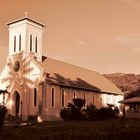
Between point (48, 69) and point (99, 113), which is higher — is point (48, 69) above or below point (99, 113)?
above

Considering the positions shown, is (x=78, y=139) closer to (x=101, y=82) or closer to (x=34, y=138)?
(x=34, y=138)

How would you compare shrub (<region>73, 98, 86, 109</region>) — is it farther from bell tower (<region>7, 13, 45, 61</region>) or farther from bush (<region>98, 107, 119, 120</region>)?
bell tower (<region>7, 13, 45, 61</region>)

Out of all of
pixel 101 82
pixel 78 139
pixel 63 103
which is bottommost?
pixel 78 139

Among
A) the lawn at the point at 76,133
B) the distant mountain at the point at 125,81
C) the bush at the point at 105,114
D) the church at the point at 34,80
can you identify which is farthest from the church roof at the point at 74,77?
the lawn at the point at 76,133

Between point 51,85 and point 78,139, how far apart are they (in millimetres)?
31688

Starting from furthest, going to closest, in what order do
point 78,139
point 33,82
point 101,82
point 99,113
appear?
point 101,82, point 33,82, point 99,113, point 78,139

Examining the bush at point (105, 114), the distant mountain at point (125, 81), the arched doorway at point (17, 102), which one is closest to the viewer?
the bush at point (105, 114)

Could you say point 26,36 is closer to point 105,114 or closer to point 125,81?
point 105,114

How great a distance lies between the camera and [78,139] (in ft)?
59.9

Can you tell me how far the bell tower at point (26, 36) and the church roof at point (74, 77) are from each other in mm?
2963

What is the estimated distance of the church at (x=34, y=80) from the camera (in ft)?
162

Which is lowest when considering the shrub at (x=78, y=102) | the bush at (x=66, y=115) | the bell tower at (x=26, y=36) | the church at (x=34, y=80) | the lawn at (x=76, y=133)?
the lawn at (x=76, y=133)

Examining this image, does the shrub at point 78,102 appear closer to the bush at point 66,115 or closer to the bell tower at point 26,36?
the bush at point 66,115

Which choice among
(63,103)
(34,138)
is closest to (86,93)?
(63,103)
